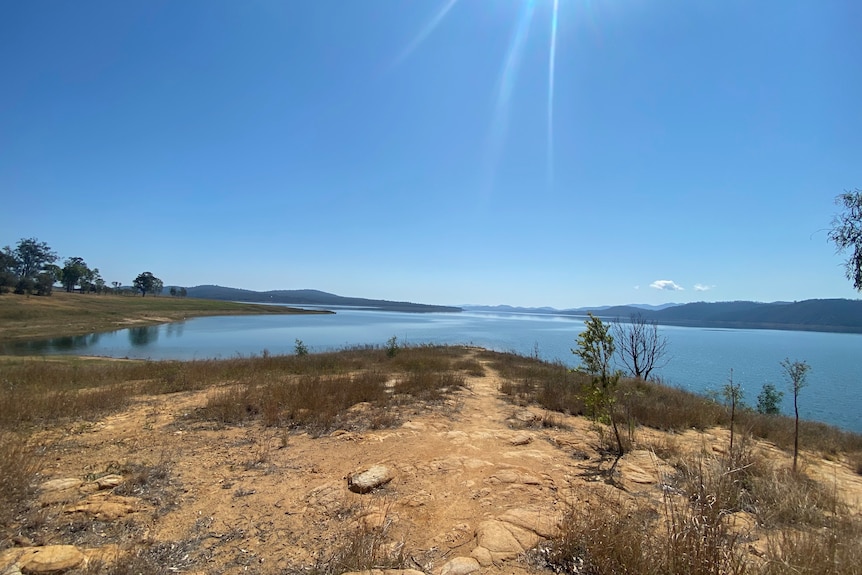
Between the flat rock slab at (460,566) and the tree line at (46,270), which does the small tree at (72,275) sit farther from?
the flat rock slab at (460,566)

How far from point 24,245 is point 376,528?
126 m

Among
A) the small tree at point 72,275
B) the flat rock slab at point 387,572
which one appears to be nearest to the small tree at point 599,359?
the flat rock slab at point 387,572

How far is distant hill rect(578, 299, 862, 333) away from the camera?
→ 80.6 m

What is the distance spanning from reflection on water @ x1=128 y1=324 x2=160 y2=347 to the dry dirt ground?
3629 centimetres

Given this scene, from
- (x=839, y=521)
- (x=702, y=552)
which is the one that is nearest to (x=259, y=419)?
(x=702, y=552)

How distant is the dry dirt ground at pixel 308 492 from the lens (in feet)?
9.58

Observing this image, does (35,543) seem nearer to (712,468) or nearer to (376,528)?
(376,528)

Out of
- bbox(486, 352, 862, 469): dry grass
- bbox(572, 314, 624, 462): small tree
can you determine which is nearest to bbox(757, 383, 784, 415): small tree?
bbox(486, 352, 862, 469): dry grass

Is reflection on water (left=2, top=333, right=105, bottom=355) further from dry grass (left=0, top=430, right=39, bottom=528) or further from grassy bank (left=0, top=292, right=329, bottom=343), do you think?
dry grass (left=0, top=430, right=39, bottom=528)

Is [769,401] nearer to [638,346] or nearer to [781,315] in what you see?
[638,346]

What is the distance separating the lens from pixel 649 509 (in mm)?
3594

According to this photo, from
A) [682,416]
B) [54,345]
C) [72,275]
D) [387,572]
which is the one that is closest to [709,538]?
[387,572]

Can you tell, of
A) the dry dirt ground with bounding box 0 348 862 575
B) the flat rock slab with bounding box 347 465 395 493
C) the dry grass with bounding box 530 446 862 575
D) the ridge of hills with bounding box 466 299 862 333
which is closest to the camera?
the dry grass with bounding box 530 446 862 575

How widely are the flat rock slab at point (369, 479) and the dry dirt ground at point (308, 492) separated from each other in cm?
8
